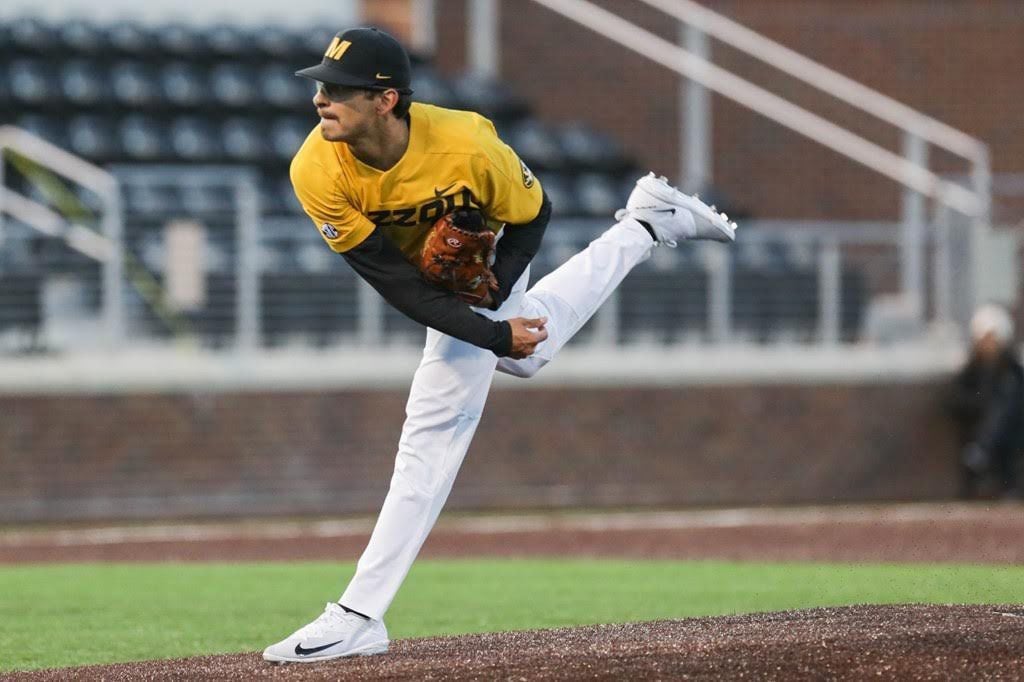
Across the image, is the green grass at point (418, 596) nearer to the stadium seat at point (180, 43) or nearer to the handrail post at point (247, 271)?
the handrail post at point (247, 271)

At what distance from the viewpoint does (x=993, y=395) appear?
1539 centimetres

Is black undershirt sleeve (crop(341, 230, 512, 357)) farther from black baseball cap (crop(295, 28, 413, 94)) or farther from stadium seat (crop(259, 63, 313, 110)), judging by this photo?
stadium seat (crop(259, 63, 313, 110))

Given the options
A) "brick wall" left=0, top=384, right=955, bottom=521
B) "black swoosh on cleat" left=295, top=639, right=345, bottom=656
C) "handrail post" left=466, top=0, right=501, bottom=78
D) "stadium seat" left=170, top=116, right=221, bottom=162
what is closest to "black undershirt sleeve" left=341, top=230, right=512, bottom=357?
"black swoosh on cleat" left=295, top=639, right=345, bottom=656

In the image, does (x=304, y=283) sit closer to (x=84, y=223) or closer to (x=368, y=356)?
(x=368, y=356)

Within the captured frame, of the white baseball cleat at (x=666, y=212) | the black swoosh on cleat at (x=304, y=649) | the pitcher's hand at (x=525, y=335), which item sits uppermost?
the white baseball cleat at (x=666, y=212)

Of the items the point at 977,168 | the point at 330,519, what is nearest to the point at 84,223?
the point at 330,519

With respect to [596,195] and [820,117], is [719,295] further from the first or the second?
[820,117]

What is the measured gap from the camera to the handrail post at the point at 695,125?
1691 cm

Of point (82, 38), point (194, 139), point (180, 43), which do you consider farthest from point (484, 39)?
point (82, 38)

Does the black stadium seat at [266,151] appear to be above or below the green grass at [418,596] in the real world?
above

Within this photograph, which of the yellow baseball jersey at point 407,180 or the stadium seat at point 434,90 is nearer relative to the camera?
the yellow baseball jersey at point 407,180

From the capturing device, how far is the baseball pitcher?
5656 millimetres

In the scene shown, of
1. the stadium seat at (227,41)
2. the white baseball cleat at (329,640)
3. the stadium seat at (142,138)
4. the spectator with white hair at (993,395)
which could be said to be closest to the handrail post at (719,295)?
the spectator with white hair at (993,395)

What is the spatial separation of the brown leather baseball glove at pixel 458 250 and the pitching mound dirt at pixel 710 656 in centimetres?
118
